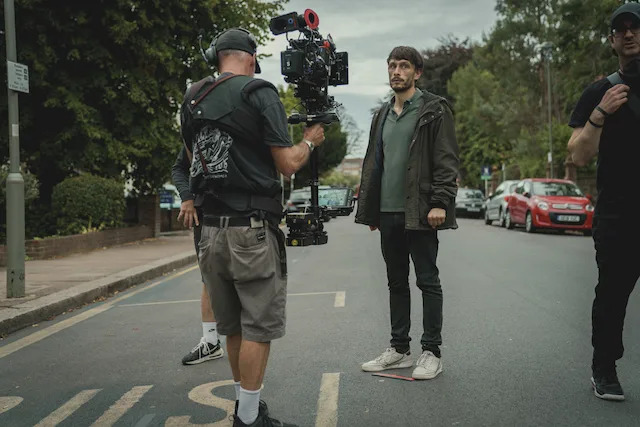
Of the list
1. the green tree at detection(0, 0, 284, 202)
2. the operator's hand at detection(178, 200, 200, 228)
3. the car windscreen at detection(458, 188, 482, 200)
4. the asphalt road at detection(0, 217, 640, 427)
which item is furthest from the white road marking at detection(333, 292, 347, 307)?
the car windscreen at detection(458, 188, 482, 200)

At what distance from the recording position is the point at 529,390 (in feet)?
13.5

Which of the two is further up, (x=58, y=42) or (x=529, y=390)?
(x=58, y=42)

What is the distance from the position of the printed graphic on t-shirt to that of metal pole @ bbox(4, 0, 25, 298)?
Result: 519 centimetres

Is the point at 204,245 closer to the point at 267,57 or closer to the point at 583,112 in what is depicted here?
the point at 583,112

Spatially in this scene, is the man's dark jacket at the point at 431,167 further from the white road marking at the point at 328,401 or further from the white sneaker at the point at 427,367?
the white road marking at the point at 328,401

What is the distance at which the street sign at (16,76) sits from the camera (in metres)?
7.55

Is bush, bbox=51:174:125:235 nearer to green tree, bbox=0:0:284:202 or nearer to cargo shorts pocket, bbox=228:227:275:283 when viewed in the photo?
green tree, bbox=0:0:284:202

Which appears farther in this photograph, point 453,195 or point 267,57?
point 267,57

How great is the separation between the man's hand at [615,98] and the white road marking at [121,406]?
3.11 m

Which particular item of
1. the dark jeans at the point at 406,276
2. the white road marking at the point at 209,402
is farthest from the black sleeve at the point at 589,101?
the white road marking at the point at 209,402

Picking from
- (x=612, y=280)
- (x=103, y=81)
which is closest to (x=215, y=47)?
(x=612, y=280)

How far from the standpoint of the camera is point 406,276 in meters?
4.68

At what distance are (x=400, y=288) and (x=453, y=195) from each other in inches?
29.1

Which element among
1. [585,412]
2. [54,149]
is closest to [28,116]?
[54,149]
